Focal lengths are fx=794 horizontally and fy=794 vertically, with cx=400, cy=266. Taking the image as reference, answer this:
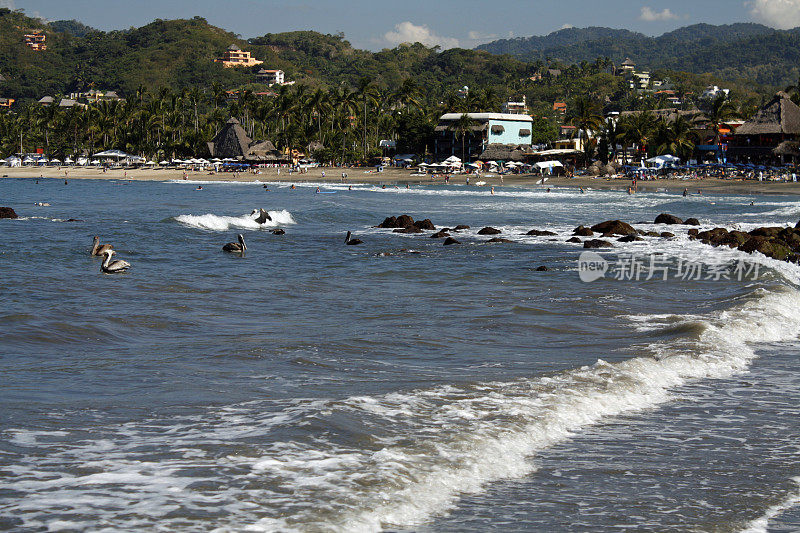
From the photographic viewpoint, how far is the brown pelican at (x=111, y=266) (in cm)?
2055

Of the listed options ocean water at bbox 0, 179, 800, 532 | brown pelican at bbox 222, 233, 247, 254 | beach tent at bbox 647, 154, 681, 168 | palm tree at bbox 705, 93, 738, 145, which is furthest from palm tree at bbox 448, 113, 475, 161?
ocean water at bbox 0, 179, 800, 532

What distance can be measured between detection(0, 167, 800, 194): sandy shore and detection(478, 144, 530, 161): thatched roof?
380 inches

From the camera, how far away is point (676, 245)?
29.3m

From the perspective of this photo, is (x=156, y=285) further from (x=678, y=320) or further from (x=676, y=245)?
(x=676, y=245)

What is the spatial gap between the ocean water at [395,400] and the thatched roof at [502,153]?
3179 inches

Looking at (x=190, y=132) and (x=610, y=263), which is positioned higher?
(x=190, y=132)

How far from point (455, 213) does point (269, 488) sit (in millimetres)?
41770

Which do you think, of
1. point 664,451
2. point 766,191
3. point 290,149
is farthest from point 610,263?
point 290,149

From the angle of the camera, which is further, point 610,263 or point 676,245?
point 676,245

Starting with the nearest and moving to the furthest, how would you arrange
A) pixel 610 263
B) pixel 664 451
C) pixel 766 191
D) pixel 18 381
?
pixel 664 451, pixel 18 381, pixel 610 263, pixel 766 191

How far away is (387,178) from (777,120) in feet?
135

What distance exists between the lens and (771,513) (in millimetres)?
6426

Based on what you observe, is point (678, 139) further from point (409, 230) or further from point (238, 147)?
point (409, 230)

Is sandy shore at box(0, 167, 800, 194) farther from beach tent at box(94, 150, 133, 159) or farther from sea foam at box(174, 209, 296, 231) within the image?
sea foam at box(174, 209, 296, 231)
